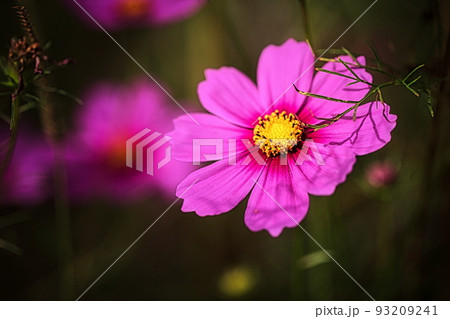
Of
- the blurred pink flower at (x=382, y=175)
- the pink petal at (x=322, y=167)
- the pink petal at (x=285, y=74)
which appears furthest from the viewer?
the blurred pink flower at (x=382, y=175)

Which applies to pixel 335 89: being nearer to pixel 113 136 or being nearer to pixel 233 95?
pixel 233 95

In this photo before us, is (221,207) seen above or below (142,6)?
below

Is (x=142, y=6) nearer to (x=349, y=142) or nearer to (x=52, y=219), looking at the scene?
(x=52, y=219)

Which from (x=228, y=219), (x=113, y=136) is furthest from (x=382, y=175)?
(x=113, y=136)

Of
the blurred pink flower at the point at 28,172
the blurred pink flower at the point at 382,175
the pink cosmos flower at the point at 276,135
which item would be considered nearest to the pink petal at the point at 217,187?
the pink cosmos flower at the point at 276,135

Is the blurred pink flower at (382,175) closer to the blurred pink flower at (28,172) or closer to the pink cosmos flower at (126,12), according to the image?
the pink cosmos flower at (126,12)

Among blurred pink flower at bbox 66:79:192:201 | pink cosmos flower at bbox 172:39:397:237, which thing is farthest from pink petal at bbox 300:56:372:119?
blurred pink flower at bbox 66:79:192:201

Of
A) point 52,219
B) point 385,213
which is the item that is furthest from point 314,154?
point 52,219
